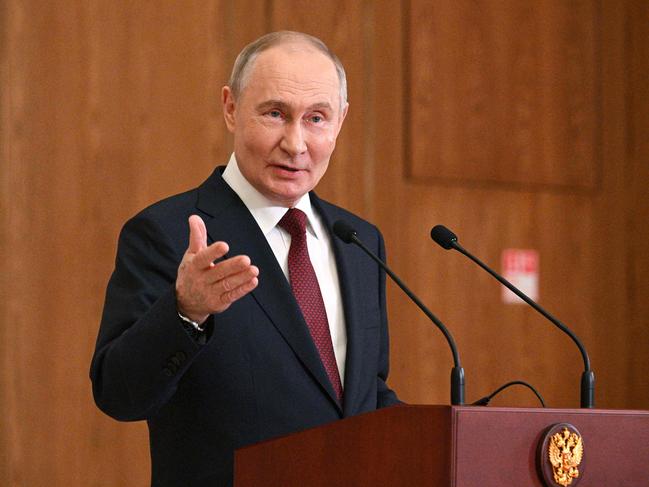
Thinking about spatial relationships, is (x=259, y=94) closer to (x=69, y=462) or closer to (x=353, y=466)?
(x=353, y=466)

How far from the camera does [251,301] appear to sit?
220 cm

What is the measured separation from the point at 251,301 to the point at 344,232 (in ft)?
0.85

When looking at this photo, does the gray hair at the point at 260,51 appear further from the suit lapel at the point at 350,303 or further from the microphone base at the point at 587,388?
the microphone base at the point at 587,388

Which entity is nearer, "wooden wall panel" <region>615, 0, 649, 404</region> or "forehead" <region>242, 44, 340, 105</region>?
"forehead" <region>242, 44, 340, 105</region>

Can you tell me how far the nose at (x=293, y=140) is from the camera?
7.80 feet

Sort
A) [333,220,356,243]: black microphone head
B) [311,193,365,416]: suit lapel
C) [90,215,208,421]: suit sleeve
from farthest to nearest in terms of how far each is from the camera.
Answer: [311,193,365,416]: suit lapel, [333,220,356,243]: black microphone head, [90,215,208,421]: suit sleeve

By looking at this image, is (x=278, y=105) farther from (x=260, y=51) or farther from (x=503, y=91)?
(x=503, y=91)

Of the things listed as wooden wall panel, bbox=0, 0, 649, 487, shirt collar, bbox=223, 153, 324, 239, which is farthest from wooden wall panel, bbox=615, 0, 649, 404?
shirt collar, bbox=223, 153, 324, 239

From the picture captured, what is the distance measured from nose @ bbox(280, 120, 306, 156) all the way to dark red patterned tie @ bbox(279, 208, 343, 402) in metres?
0.16

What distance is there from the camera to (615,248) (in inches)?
209

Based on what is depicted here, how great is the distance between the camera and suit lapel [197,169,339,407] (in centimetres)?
215

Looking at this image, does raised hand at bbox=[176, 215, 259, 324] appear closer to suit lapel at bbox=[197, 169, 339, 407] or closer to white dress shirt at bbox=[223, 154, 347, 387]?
suit lapel at bbox=[197, 169, 339, 407]

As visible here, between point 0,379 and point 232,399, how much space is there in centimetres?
191

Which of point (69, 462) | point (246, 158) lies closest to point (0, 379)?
point (69, 462)
